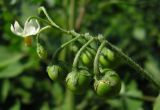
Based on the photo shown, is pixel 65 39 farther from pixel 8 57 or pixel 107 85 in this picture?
pixel 107 85

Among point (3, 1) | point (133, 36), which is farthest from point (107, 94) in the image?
point (133, 36)

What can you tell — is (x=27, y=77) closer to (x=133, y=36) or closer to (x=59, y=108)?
(x=59, y=108)

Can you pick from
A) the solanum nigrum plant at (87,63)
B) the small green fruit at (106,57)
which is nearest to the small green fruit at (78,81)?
the solanum nigrum plant at (87,63)

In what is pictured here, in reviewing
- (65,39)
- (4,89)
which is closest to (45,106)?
(4,89)

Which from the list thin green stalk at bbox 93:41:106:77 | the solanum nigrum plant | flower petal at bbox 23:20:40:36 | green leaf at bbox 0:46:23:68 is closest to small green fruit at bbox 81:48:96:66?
the solanum nigrum plant

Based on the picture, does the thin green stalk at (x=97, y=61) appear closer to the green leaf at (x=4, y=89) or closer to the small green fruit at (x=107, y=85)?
the small green fruit at (x=107, y=85)
